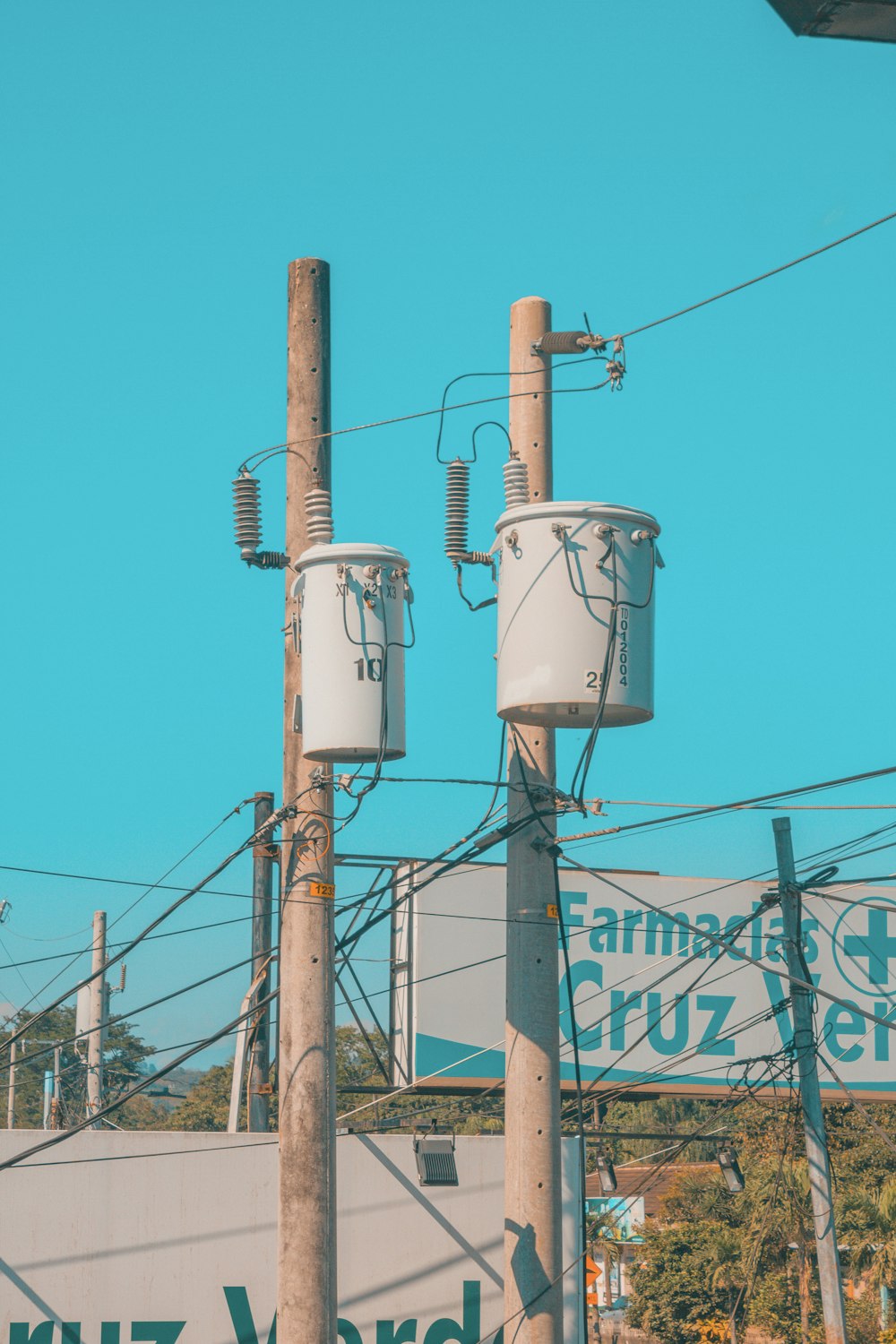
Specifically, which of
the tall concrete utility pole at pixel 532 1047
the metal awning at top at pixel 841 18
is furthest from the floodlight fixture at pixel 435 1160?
the metal awning at top at pixel 841 18

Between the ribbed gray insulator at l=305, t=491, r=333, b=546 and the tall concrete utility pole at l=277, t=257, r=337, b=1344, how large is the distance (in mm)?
79

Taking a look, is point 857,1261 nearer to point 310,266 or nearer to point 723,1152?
point 723,1152

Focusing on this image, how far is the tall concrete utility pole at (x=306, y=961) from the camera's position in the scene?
907 cm

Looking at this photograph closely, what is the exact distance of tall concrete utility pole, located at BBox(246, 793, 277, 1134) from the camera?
1597cm

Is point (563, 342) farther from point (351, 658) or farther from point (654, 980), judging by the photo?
point (654, 980)

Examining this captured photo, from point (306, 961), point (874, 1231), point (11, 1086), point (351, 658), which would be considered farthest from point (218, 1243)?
point (874, 1231)

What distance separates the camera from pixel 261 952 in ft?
52.8

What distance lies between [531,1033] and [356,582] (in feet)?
10.3

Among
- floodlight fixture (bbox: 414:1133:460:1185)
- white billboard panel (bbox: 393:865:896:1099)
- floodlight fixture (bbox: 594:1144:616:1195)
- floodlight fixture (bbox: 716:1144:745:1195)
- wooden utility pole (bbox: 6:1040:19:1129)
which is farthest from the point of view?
white billboard panel (bbox: 393:865:896:1099)

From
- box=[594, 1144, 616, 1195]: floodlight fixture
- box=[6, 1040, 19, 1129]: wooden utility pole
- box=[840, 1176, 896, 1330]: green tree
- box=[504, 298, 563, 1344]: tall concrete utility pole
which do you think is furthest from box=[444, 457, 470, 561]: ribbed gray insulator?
box=[840, 1176, 896, 1330]: green tree

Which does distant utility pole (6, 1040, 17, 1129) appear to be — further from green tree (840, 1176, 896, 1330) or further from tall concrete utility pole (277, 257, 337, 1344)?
green tree (840, 1176, 896, 1330)

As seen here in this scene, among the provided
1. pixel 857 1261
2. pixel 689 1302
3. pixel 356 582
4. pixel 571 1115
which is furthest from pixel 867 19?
pixel 689 1302

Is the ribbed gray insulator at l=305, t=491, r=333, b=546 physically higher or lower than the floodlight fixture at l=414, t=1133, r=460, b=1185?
higher

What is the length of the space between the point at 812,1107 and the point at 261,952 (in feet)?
19.2
